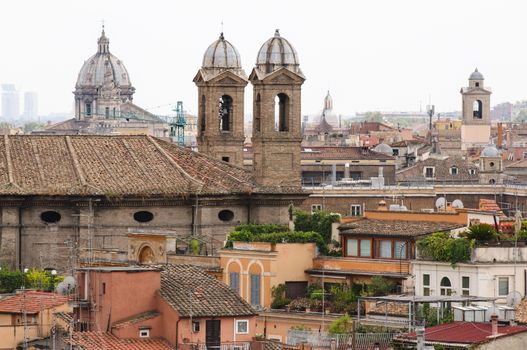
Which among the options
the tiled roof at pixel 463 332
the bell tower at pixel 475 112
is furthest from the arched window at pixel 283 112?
the bell tower at pixel 475 112

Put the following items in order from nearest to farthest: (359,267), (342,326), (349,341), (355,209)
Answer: (349,341)
(342,326)
(359,267)
(355,209)

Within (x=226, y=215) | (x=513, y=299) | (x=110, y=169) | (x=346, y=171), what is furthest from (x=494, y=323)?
(x=346, y=171)

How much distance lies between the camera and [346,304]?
4628 cm

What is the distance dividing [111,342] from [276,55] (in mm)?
30819

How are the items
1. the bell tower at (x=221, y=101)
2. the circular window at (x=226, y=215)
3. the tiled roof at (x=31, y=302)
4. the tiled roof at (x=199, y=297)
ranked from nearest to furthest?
the tiled roof at (x=199, y=297), the tiled roof at (x=31, y=302), the circular window at (x=226, y=215), the bell tower at (x=221, y=101)

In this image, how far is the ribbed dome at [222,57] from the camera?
70625 millimetres

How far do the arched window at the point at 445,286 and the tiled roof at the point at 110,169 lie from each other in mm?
20850

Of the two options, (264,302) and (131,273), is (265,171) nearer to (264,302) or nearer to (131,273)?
(264,302)

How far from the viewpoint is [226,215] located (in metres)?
66.1

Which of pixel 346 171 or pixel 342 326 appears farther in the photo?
pixel 346 171

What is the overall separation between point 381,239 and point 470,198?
51.7m

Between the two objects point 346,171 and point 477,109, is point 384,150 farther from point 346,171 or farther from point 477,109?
point 477,109

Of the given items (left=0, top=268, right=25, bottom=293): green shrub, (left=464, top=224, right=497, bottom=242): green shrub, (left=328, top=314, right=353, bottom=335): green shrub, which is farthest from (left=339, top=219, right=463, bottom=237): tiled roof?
(left=0, top=268, right=25, bottom=293): green shrub

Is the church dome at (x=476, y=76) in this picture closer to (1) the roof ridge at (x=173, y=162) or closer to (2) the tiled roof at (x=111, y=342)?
(1) the roof ridge at (x=173, y=162)
